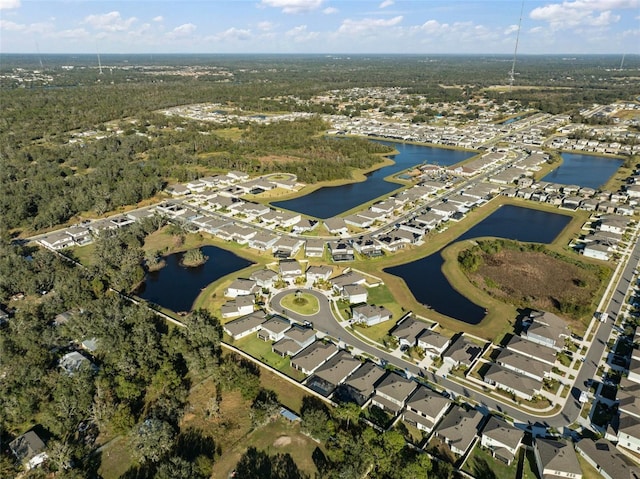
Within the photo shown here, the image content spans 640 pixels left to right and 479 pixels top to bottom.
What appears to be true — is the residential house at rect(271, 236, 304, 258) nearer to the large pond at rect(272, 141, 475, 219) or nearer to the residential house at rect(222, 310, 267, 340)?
the large pond at rect(272, 141, 475, 219)

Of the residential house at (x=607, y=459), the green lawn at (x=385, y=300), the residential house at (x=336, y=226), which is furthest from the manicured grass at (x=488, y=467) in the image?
the residential house at (x=336, y=226)

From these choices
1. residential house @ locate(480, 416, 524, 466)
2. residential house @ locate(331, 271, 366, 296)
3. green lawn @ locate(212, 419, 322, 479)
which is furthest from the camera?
residential house @ locate(331, 271, 366, 296)

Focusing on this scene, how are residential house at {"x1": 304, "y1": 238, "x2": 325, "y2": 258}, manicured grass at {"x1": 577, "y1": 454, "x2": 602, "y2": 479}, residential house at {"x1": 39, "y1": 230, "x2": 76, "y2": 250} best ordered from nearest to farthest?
manicured grass at {"x1": 577, "y1": 454, "x2": 602, "y2": 479} → residential house at {"x1": 304, "y1": 238, "x2": 325, "y2": 258} → residential house at {"x1": 39, "y1": 230, "x2": 76, "y2": 250}

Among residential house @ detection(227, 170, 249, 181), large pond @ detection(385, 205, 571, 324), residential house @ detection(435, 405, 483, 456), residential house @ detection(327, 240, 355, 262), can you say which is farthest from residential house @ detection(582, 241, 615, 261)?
residential house @ detection(227, 170, 249, 181)

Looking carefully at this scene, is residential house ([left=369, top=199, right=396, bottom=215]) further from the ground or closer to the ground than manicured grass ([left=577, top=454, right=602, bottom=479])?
further from the ground

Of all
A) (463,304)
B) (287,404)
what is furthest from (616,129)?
(287,404)

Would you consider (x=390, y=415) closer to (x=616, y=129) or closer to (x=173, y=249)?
(x=173, y=249)

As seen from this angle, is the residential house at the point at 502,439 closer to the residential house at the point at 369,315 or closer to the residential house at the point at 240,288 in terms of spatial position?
the residential house at the point at 369,315
